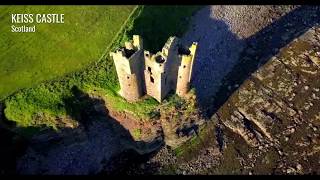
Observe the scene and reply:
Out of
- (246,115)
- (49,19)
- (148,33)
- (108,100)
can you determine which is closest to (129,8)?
(148,33)

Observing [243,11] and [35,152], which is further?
[243,11]

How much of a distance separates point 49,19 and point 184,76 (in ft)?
62.0

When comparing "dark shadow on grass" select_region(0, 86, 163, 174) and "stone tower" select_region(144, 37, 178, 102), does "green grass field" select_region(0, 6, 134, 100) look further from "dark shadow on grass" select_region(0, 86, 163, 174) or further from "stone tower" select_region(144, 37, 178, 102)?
"stone tower" select_region(144, 37, 178, 102)

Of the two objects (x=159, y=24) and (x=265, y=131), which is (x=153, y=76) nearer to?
(x=159, y=24)

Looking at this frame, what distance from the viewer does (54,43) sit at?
50781mm

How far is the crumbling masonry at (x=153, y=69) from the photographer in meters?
40.4

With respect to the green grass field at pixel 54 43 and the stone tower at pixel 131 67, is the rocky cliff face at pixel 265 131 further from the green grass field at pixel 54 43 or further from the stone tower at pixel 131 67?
the green grass field at pixel 54 43

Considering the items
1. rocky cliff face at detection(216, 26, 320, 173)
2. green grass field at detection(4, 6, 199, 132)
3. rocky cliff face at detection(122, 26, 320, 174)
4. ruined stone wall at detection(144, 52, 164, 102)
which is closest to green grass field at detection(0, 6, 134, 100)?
green grass field at detection(4, 6, 199, 132)

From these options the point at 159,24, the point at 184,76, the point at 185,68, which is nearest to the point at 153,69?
the point at 185,68

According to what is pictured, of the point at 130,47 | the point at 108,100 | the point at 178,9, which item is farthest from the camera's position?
the point at 178,9

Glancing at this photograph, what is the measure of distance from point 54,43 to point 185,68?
16629 mm

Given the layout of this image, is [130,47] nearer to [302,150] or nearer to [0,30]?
[0,30]

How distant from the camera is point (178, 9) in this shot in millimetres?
59062

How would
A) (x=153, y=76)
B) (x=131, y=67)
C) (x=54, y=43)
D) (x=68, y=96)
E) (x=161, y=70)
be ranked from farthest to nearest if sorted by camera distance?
(x=54, y=43) < (x=68, y=96) < (x=153, y=76) < (x=161, y=70) < (x=131, y=67)
